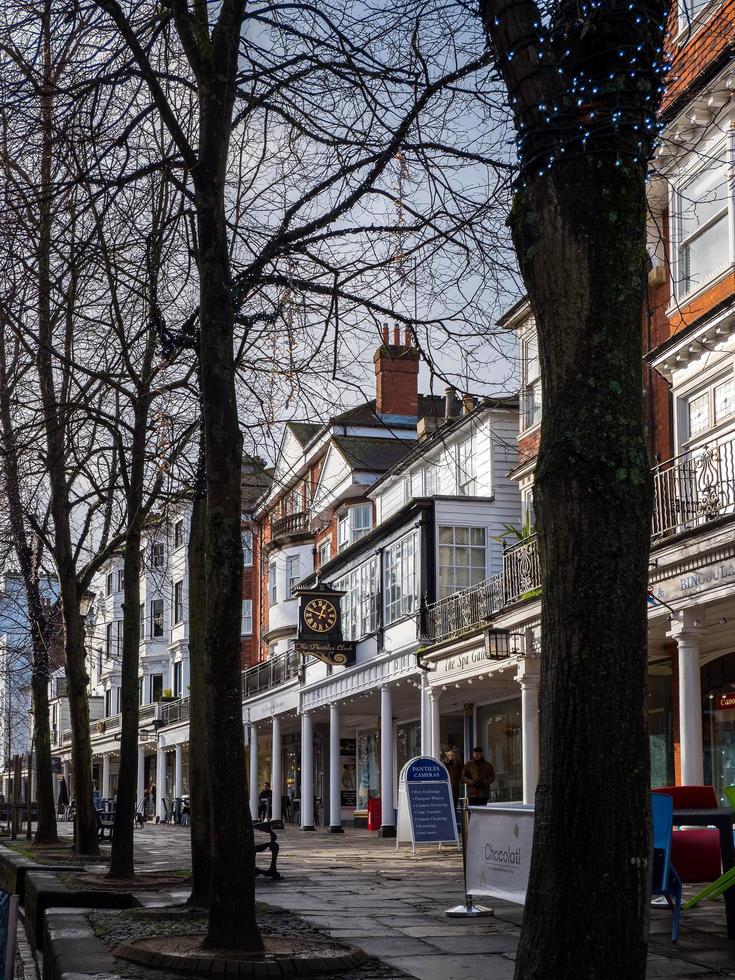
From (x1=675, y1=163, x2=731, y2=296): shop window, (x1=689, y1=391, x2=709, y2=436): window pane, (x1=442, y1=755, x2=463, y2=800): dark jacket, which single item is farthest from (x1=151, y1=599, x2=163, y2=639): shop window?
(x1=675, y1=163, x2=731, y2=296): shop window

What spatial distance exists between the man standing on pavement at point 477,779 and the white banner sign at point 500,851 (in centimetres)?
1128

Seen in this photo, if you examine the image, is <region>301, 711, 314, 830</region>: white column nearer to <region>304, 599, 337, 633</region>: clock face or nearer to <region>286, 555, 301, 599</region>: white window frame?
<region>304, 599, 337, 633</region>: clock face

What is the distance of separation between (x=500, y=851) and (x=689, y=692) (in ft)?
26.0

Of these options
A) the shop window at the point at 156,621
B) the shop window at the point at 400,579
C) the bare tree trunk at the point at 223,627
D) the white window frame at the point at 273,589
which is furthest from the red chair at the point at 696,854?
the shop window at the point at 156,621

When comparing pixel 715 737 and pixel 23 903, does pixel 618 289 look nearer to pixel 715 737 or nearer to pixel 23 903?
pixel 23 903

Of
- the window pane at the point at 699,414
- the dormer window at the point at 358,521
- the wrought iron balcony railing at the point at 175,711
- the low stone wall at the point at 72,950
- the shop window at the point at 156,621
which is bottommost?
the wrought iron balcony railing at the point at 175,711

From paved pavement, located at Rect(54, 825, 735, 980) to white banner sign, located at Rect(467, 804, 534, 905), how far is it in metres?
0.30

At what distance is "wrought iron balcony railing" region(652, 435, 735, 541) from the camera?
16.1 m

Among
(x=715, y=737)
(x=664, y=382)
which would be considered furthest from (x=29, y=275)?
(x=715, y=737)

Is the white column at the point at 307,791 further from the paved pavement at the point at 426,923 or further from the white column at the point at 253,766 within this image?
the paved pavement at the point at 426,923

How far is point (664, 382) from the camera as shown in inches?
787

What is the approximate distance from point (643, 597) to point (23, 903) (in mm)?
12278

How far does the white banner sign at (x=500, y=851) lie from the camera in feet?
31.0

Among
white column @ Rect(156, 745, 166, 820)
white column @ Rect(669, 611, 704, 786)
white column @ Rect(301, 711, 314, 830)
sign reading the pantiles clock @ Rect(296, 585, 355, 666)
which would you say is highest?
sign reading the pantiles clock @ Rect(296, 585, 355, 666)
